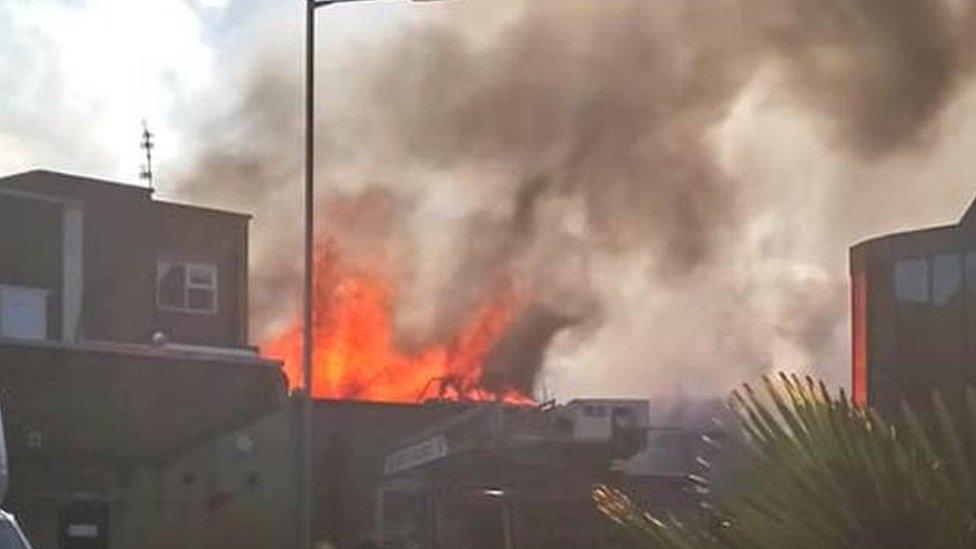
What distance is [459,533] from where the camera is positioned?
1013 inches

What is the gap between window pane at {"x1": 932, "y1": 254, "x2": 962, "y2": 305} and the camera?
40.3 metres

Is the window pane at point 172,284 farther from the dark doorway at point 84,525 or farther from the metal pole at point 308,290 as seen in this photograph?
the metal pole at point 308,290

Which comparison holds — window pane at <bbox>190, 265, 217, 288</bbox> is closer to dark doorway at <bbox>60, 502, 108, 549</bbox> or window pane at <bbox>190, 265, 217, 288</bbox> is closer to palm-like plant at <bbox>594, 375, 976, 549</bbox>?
dark doorway at <bbox>60, 502, 108, 549</bbox>

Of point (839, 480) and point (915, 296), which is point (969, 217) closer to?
point (915, 296)

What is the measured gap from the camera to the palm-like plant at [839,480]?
5.01 m

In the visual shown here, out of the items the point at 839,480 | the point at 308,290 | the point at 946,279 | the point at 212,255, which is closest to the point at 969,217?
the point at 946,279

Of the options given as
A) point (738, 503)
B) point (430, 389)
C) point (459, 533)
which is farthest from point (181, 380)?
point (738, 503)

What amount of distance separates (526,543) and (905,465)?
20.5 metres

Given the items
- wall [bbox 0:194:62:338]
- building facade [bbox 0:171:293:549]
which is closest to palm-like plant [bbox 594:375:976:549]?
building facade [bbox 0:171:293:549]

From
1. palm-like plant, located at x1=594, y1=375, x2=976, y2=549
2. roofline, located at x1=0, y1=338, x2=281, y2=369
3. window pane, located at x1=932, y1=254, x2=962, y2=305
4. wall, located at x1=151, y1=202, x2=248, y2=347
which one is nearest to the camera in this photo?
palm-like plant, located at x1=594, y1=375, x2=976, y2=549

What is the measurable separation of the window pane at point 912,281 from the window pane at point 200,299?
14.3m

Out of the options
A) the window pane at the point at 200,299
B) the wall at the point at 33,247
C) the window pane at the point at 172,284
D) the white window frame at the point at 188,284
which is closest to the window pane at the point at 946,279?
the white window frame at the point at 188,284

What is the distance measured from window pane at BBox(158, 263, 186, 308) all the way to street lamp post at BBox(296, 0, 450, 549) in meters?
21.4

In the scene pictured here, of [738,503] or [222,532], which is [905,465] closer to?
[738,503]
